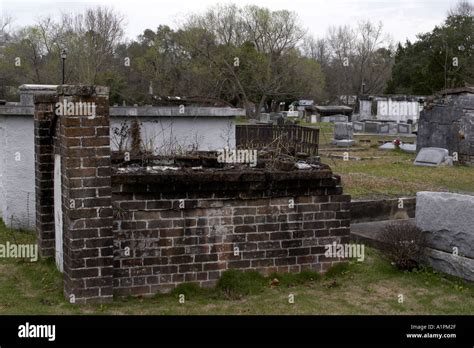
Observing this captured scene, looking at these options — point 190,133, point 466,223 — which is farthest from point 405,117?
point 466,223

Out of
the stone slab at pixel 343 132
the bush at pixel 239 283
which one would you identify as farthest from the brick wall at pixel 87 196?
the stone slab at pixel 343 132

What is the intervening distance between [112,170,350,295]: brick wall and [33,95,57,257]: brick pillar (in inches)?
82.6

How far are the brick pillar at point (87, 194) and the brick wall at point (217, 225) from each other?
0.25 meters

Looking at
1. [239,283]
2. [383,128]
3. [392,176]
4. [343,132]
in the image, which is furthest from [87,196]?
[383,128]

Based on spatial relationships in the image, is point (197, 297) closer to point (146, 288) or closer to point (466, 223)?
point (146, 288)

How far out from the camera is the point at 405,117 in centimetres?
4506

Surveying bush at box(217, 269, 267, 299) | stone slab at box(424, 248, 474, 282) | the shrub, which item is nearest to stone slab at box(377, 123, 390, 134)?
stone slab at box(424, 248, 474, 282)

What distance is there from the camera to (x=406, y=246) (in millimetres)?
7668

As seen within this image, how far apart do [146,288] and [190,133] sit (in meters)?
6.00

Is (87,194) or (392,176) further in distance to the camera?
(392,176)

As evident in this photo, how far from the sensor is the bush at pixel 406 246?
767cm

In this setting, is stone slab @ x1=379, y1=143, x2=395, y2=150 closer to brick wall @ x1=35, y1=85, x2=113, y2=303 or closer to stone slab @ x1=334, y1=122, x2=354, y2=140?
stone slab @ x1=334, y1=122, x2=354, y2=140

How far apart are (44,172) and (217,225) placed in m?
2.74

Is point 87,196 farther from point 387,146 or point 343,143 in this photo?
point 343,143
